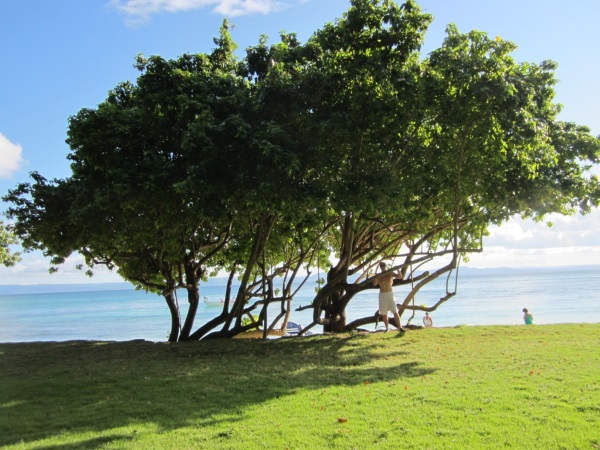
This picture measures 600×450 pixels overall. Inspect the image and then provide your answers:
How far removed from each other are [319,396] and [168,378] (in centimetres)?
310

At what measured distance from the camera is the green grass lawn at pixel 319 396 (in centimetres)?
532

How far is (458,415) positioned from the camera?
5.79 m

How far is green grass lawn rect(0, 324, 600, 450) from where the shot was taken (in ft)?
17.4

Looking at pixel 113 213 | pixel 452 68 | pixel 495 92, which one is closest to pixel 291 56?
pixel 452 68

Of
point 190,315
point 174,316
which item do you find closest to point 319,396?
point 190,315

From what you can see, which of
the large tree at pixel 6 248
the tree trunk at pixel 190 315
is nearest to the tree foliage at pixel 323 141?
the tree trunk at pixel 190 315

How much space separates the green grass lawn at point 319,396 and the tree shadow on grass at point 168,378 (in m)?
0.03

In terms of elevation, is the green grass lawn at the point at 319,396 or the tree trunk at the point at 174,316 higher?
the tree trunk at the point at 174,316

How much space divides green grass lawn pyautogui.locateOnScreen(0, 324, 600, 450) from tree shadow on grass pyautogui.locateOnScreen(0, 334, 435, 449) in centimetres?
3

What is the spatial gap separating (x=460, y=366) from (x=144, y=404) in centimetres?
507

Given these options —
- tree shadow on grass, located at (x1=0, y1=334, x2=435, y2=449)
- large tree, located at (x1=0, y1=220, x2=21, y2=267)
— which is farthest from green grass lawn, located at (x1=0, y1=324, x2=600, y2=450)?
large tree, located at (x1=0, y1=220, x2=21, y2=267)

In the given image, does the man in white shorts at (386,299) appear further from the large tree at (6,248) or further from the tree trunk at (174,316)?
the large tree at (6,248)

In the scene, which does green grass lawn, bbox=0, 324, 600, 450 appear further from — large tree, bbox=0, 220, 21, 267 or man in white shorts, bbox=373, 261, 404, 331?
large tree, bbox=0, 220, 21, 267

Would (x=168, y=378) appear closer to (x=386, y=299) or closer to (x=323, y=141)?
(x=323, y=141)
